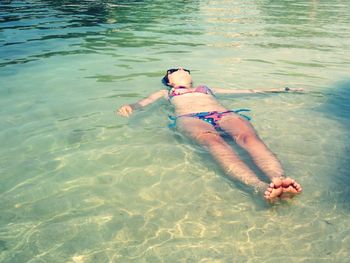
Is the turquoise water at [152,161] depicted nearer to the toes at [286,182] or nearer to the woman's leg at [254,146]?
the toes at [286,182]

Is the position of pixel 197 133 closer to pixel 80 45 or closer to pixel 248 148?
pixel 248 148

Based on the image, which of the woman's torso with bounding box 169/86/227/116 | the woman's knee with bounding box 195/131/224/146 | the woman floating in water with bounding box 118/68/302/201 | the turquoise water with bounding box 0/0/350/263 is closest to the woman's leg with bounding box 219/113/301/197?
the woman floating in water with bounding box 118/68/302/201

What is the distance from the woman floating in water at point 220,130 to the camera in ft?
15.0

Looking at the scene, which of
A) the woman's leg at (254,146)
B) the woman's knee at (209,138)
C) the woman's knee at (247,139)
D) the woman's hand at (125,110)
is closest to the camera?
the woman's leg at (254,146)

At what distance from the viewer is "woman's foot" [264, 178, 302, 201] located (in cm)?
434

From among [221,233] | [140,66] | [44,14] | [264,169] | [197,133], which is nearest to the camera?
[221,233]

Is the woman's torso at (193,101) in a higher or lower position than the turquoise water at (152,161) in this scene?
higher

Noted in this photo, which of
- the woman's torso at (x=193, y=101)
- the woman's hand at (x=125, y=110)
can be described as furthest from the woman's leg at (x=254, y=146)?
the woman's hand at (x=125, y=110)

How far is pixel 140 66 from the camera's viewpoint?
11.1 meters

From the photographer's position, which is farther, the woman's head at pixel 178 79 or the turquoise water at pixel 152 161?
the woman's head at pixel 178 79

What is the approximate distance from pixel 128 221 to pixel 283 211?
192 centimetres

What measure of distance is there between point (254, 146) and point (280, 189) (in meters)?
1.18

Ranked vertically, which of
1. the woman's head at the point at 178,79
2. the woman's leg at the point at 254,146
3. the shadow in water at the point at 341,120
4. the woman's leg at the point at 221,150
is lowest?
the shadow in water at the point at 341,120

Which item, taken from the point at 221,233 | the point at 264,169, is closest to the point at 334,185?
the point at 264,169
